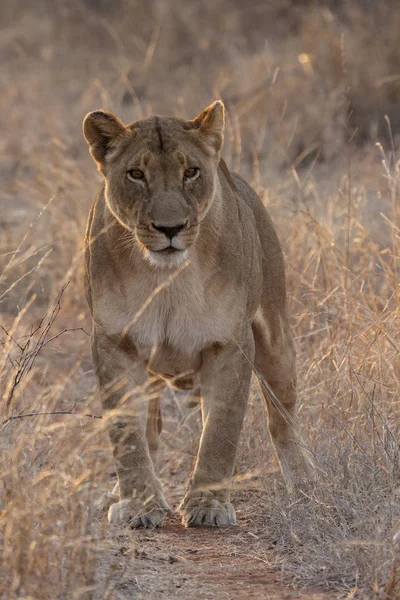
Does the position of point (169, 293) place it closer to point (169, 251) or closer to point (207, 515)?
point (169, 251)

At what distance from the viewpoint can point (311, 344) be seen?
222 inches

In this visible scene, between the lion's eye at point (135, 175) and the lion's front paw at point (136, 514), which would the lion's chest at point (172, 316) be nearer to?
the lion's eye at point (135, 175)

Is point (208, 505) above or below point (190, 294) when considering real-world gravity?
below

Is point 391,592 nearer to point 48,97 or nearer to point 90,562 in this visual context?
point 90,562

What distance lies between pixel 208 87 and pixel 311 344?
8.50 metres

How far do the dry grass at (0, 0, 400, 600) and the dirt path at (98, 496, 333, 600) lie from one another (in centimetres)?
7

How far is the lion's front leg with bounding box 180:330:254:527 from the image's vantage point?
4.00m

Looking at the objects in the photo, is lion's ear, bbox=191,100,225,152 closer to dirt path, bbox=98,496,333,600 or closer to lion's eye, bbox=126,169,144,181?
lion's eye, bbox=126,169,144,181

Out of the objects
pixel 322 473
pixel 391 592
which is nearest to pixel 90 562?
pixel 391 592

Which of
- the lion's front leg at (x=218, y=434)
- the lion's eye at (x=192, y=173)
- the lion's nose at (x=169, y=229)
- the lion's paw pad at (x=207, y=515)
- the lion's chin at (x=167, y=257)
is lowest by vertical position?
the lion's paw pad at (x=207, y=515)

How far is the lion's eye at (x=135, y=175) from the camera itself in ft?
13.1

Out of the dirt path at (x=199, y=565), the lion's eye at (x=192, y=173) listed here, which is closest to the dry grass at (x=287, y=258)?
the dirt path at (x=199, y=565)

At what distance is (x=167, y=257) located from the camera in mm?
3891

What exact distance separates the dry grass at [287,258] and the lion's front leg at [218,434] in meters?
0.18
